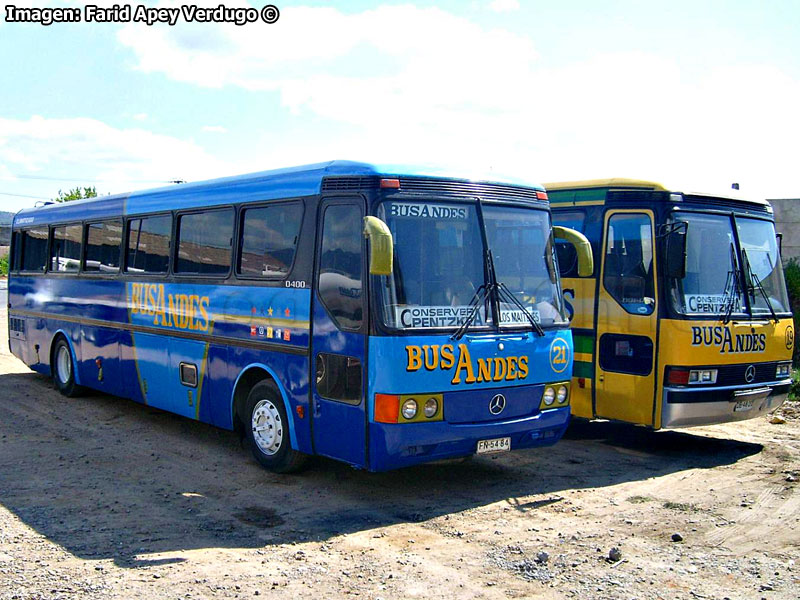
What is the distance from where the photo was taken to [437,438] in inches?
294

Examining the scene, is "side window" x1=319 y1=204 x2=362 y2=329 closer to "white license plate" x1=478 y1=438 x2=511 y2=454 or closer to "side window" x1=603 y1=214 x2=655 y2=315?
"white license plate" x1=478 y1=438 x2=511 y2=454

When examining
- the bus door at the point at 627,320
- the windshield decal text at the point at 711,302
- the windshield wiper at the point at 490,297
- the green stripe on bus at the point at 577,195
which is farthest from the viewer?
the green stripe on bus at the point at 577,195

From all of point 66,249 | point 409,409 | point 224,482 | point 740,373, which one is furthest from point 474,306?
point 66,249

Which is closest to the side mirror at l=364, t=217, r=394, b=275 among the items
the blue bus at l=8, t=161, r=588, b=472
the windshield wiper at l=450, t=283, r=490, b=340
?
the blue bus at l=8, t=161, r=588, b=472

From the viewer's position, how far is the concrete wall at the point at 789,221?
704 inches

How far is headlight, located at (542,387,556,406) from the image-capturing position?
27.0ft

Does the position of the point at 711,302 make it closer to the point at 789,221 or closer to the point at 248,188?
the point at 248,188

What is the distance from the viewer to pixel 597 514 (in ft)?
24.6

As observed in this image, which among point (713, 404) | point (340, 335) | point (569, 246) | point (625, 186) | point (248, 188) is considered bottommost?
point (713, 404)

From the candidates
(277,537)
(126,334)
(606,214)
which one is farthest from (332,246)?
(126,334)

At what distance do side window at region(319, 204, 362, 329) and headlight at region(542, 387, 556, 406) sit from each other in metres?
1.98

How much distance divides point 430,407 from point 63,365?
849 centimetres

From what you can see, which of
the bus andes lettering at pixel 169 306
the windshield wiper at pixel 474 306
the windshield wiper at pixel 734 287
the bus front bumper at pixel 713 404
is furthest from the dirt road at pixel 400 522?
the windshield wiper at pixel 734 287

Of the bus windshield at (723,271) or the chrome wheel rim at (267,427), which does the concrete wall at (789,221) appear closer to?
the bus windshield at (723,271)
